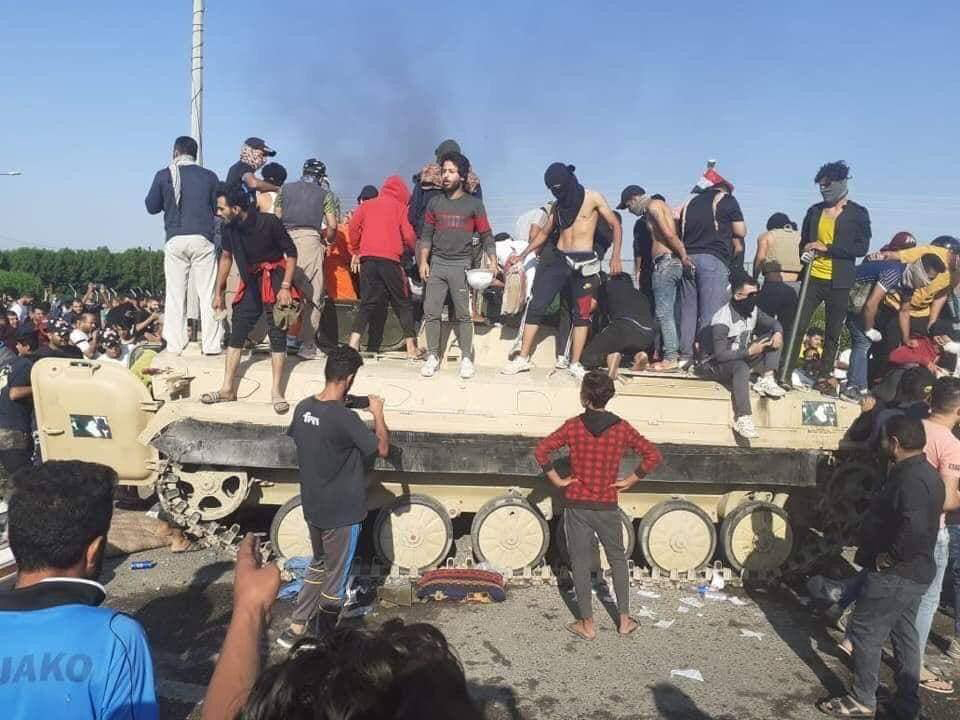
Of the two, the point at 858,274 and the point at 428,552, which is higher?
the point at 858,274

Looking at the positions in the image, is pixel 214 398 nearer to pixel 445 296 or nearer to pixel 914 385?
pixel 445 296

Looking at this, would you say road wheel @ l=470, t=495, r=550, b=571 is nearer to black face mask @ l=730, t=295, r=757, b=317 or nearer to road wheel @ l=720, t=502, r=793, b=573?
road wheel @ l=720, t=502, r=793, b=573

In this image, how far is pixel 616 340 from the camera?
7430 mm

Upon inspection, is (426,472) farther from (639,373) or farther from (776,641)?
(776,641)

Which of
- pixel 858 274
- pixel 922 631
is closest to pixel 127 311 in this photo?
pixel 858 274

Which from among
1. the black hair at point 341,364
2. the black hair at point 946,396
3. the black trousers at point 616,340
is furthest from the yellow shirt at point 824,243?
the black hair at point 341,364

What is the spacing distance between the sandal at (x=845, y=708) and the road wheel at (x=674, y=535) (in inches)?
85.6

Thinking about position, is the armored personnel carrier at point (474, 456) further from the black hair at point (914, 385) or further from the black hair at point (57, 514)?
the black hair at point (57, 514)

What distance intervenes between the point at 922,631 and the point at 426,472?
3746 millimetres

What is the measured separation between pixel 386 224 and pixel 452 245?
2.53ft

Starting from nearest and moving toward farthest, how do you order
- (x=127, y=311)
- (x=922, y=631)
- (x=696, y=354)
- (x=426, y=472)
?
1. (x=922, y=631)
2. (x=426, y=472)
3. (x=696, y=354)
4. (x=127, y=311)

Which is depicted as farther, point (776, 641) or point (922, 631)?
point (776, 641)

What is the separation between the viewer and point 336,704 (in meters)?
1.16

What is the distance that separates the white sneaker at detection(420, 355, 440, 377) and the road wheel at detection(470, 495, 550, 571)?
1.24 meters
